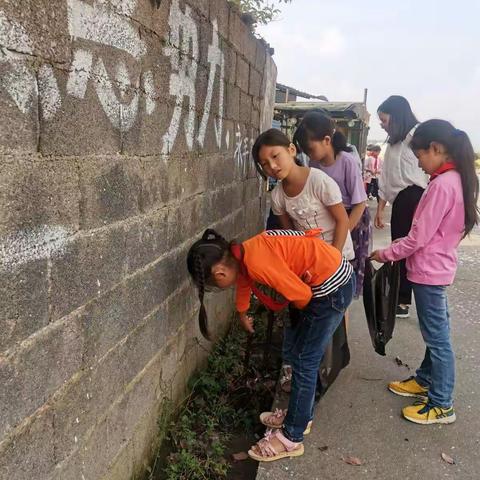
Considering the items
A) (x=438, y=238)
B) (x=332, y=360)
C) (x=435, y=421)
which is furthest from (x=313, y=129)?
(x=435, y=421)

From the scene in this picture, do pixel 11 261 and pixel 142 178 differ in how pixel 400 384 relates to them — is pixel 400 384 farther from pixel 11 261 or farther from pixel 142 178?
pixel 11 261

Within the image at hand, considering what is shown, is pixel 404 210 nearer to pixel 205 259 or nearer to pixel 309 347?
pixel 309 347

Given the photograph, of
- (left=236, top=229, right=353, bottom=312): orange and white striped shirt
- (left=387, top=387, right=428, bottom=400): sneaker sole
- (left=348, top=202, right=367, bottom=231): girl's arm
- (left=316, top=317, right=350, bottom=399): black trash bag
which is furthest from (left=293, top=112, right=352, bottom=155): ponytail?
(left=387, top=387, right=428, bottom=400): sneaker sole

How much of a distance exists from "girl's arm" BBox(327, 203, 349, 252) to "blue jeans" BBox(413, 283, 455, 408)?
0.51 metres

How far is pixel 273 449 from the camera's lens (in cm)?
261

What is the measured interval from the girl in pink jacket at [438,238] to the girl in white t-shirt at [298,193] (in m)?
0.36

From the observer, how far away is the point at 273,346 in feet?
12.8

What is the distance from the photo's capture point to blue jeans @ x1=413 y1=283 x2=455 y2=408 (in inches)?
112

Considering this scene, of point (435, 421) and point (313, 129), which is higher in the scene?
point (313, 129)

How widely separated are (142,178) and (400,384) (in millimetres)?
2285

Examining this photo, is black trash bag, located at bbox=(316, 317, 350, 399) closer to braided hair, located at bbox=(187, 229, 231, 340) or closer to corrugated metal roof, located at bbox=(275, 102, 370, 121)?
braided hair, located at bbox=(187, 229, 231, 340)

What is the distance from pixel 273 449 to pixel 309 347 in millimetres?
593

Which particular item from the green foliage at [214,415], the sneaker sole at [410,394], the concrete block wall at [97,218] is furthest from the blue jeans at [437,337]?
the concrete block wall at [97,218]

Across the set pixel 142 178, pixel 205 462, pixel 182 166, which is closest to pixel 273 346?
pixel 205 462
